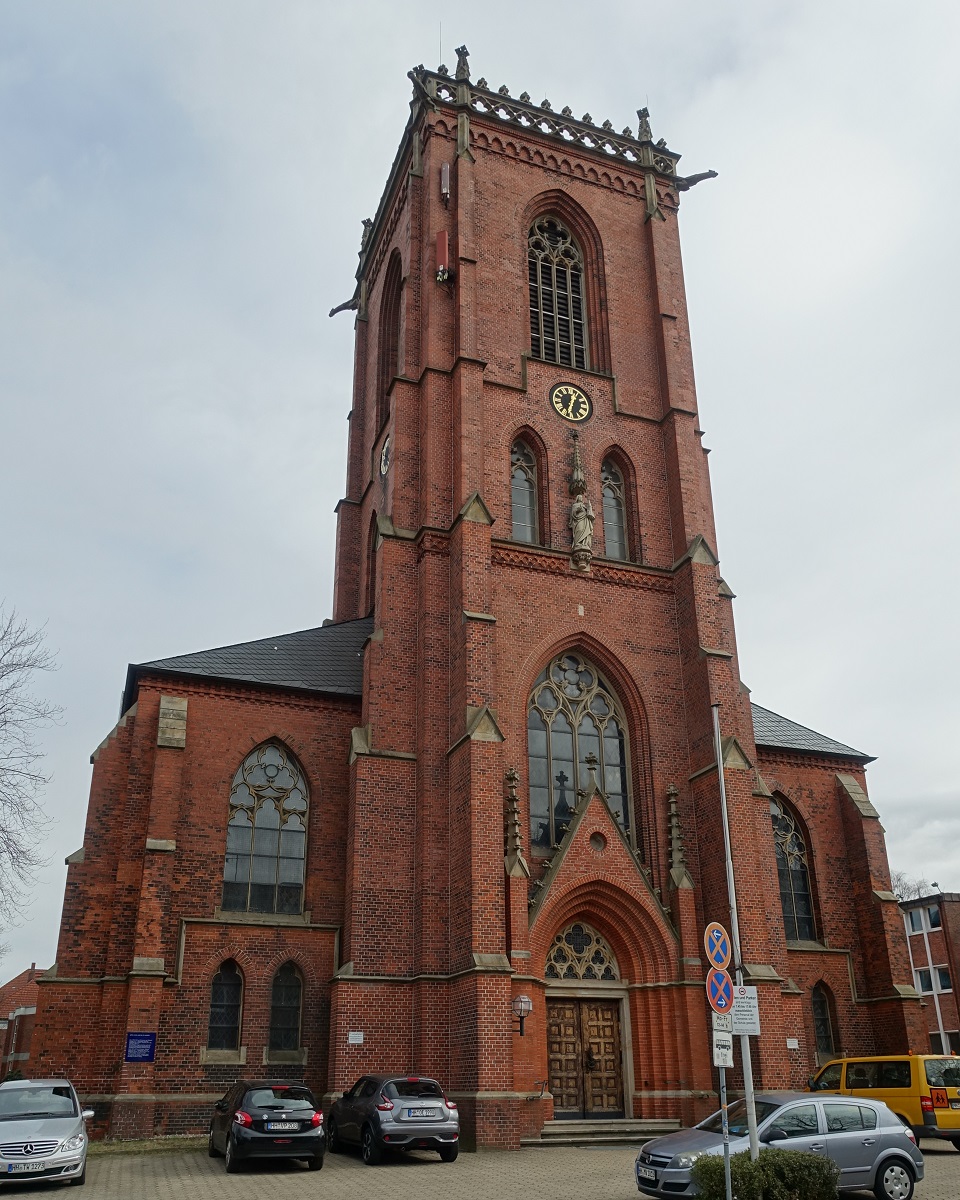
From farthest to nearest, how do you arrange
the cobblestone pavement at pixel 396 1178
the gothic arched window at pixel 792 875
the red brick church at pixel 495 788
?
the gothic arched window at pixel 792 875 → the red brick church at pixel 495 788 → the cobblestone pavement at pixel 396 1178

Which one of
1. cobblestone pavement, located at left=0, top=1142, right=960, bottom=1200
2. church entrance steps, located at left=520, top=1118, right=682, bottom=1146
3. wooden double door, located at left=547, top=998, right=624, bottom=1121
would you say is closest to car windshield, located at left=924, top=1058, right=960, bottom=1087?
cobblestone pavement, located at left=0, top=1142, right=960, bottom=1200

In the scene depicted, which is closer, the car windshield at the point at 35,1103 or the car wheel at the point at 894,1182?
the car wheel at the point at 894,1182

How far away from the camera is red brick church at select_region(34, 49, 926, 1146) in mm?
20422

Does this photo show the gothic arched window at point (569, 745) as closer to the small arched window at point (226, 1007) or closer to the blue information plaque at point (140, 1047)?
the small arched window at point (226, 1007)

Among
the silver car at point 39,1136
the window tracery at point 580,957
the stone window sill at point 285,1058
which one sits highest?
the window tracery at point 580,957

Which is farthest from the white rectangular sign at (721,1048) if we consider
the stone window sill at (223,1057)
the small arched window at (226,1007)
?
the small arched window at (226,1007)

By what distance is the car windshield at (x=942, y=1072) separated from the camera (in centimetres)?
1886

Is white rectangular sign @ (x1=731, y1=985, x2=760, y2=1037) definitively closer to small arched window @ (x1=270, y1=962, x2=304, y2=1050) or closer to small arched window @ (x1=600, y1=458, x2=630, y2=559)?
Result: small arched window @ (x1=270, y1=962, x2=304, y2=1050)


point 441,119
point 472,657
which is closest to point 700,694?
point 472,657

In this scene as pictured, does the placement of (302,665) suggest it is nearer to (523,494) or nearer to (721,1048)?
(523,494)

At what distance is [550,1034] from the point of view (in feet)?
69.2

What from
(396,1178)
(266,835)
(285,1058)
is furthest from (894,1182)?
(266,835)

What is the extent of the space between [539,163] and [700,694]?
16233 mm

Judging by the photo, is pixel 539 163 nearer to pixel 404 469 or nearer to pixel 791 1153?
pixel 404 469
